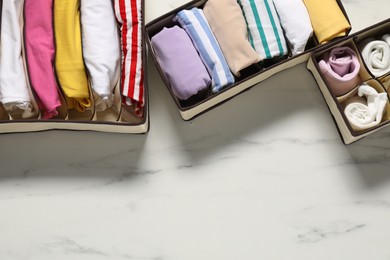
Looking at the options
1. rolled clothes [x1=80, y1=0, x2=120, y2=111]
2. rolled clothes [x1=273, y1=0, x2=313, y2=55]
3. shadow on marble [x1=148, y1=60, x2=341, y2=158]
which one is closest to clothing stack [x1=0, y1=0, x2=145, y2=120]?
rolled clothes [x1=80, y1=0, x2=120, y2=111]

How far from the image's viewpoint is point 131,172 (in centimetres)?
99

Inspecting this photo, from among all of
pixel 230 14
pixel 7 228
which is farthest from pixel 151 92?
pixel 7 228

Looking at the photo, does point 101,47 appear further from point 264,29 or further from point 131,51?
point 264,29

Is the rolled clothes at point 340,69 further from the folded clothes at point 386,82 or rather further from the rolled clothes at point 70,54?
the rolled clothes at point 70,54

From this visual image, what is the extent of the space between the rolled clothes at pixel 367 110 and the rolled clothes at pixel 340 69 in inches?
1.0

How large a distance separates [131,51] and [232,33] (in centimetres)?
17

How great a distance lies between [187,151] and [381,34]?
41cm

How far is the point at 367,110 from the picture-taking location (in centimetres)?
93

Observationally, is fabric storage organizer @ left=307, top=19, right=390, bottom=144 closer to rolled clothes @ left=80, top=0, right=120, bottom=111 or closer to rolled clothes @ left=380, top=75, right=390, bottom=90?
rolled clothes @ left=380, top=75, right=390, bottom=90

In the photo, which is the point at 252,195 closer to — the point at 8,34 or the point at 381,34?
the point at 381,34

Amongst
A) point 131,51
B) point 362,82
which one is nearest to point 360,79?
point 362,82

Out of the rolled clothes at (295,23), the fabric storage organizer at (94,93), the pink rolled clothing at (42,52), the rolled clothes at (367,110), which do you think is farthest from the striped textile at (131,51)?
the rolled clothes at (367,110)

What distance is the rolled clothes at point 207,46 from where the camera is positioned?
915 millimetres

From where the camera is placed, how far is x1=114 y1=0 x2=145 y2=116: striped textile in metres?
0.91
